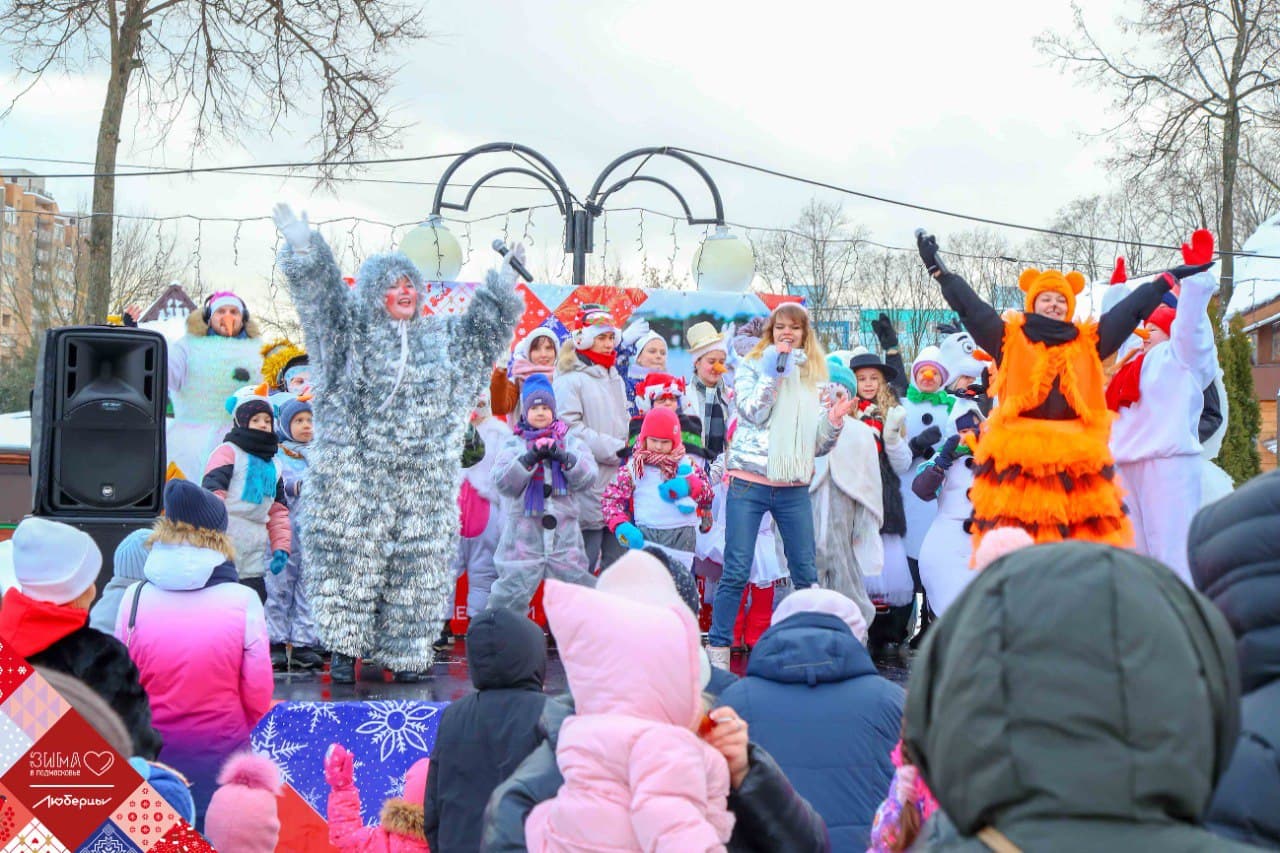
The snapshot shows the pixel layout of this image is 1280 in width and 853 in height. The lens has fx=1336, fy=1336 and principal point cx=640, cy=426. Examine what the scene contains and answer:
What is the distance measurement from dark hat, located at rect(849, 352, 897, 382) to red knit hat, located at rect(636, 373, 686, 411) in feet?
3.61

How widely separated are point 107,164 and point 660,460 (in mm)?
8446

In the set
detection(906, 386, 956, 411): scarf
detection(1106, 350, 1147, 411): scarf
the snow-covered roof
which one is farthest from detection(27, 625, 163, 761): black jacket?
the snow-covered roof

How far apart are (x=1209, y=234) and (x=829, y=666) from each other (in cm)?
342

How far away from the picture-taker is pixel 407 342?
6473mm

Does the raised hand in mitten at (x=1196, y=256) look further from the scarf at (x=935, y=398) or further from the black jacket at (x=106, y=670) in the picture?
the black jacket at (x=106, y=670)

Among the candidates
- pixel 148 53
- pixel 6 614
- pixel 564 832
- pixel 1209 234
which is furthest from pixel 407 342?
pixel 148 53

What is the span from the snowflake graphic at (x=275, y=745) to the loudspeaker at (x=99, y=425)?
5.66 ft

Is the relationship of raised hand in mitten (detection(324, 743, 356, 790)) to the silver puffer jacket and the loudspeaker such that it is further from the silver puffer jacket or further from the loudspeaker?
the silver puffer jacket

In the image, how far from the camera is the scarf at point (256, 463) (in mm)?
6590

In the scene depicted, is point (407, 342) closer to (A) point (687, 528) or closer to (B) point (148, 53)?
(A) point (687, 528)

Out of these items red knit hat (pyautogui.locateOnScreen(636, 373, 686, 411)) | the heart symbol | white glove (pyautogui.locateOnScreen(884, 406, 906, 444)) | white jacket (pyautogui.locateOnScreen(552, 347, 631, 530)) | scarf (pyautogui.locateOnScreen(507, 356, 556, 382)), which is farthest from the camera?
white glove (pyautogui.locateOnScreen(884, 406, 906, 444))

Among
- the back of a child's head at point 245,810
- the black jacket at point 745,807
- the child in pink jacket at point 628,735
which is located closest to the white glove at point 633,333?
the back of a child's head at point 245,810

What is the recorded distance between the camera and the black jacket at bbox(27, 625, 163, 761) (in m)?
3.60

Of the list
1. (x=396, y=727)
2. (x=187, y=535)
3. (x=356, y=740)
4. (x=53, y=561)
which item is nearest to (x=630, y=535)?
(x=396, y=727)
